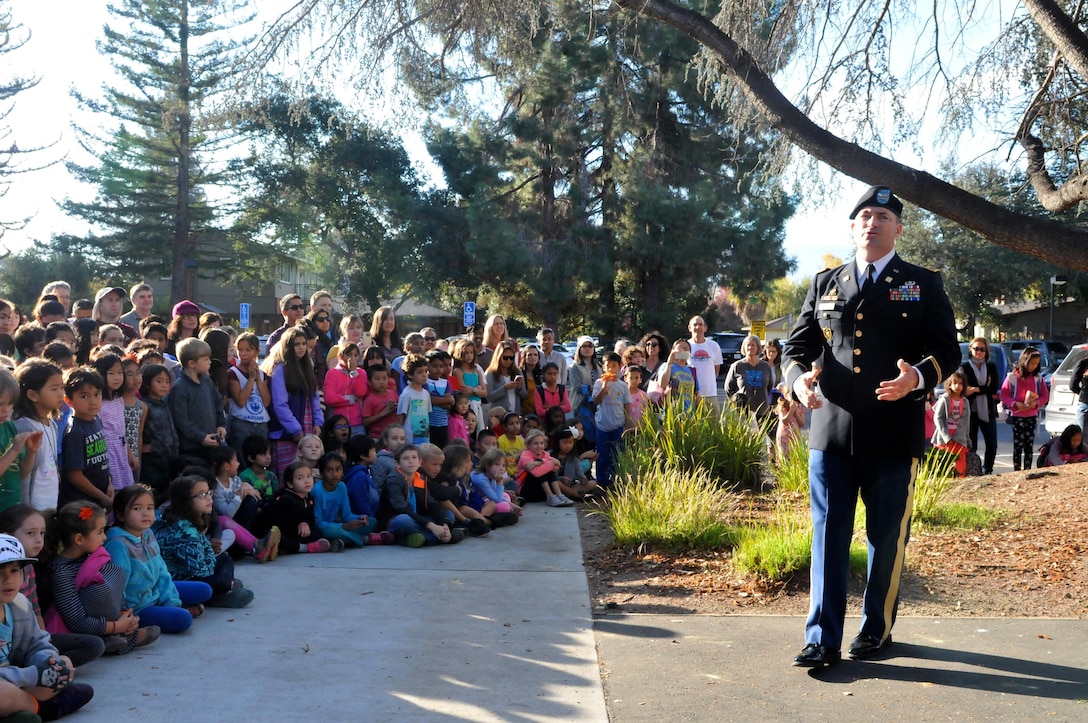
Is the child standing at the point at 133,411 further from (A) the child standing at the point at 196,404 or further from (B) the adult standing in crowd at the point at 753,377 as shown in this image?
(B) the adult standing in crowd at the point at 753,377

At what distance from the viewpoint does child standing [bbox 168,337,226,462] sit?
7.40m

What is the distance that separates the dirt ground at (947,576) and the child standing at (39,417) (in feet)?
10.2

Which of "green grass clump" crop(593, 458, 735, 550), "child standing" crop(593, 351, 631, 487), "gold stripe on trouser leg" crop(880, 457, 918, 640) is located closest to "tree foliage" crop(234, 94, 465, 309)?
"child standing" crop(593, 351, 631, 487)

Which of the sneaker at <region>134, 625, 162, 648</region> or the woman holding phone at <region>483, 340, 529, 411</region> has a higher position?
the woman holding phone at <region>483, 340, 529, 411</region>

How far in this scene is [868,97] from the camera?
29.9 ft

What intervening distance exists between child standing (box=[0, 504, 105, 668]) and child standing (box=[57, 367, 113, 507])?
109 centimetres

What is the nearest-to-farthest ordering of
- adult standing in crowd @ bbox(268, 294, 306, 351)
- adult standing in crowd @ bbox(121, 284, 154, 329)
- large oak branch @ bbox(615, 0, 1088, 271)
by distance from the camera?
large oak branch @ bbox(615, 0, 1088, 271) → adult standing in crowd @ bbox(121, 284, 154, 329) → adult standing in crowd @ bbox(268, 294, 306, 351)

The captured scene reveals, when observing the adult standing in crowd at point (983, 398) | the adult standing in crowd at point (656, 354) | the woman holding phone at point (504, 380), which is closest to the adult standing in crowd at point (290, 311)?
the woman holding phone at point (504, 380)

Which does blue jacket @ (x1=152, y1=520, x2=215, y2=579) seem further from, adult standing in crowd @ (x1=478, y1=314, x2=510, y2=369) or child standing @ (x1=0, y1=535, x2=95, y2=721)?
adult standing in crowd @ (x1=478, y1=314, x2=510, y2=369)

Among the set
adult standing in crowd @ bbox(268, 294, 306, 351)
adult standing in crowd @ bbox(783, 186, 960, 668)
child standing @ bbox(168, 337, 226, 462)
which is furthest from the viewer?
adult standing in crowd @ bbox(268, 294, 306, 351)

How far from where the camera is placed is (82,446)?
587 centimetres

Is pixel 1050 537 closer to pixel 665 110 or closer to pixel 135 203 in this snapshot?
pixel 665 110

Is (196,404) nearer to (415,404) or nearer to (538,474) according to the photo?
(415,404)

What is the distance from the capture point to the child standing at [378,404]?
31.5 ft
